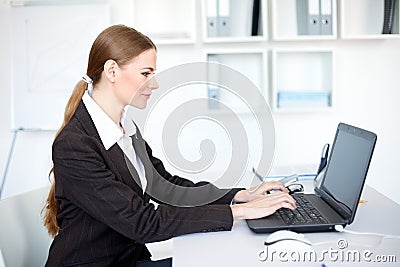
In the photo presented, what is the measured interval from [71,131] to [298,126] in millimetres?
1698

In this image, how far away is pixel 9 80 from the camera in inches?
110

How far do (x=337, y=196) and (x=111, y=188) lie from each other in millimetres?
632

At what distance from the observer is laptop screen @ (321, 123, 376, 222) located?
1.28 meters

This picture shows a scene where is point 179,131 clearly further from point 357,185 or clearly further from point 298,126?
point 357,185

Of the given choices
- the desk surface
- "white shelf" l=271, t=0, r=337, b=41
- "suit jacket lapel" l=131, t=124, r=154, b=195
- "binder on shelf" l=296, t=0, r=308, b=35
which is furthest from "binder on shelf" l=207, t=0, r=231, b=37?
the desk surface

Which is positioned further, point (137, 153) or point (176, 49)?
point (176, 49)

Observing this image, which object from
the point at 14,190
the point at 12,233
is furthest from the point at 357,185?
the point at 14,190

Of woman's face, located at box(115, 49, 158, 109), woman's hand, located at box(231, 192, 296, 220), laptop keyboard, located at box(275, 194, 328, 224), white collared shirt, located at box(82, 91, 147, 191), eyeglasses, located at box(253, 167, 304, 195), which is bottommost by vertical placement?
eyeglasses, located at box(253, 167, 304, 195)

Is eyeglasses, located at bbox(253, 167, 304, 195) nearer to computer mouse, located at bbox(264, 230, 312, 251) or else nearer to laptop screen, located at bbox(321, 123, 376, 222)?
laptop screen, located at bbox(321, 123, 376, 222)

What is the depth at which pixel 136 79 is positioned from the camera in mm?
1456

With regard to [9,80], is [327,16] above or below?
above

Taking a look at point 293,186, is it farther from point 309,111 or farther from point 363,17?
point 363,17

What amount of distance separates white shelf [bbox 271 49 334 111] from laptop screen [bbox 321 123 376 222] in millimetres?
1064

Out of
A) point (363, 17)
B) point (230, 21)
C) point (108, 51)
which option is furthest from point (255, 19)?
point (108, 51)
